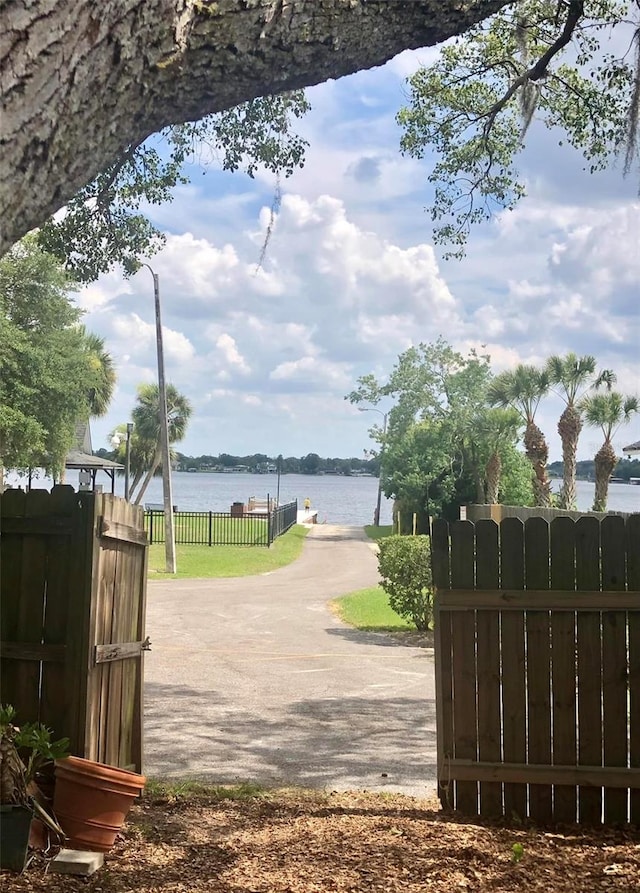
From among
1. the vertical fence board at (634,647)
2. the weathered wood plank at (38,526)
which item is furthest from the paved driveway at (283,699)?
the weathered wood plank at (38,526)

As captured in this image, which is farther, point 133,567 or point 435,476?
point 435,476

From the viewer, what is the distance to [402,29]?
3.62 m

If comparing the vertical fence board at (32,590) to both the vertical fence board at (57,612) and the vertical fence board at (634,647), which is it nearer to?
the vertical fence board at (57,612)

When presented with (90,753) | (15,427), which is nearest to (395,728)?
(90,753)

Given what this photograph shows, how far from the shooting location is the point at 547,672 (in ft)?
16.1

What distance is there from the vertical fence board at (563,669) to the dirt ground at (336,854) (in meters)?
0.21

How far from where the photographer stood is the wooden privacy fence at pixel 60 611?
182 inches

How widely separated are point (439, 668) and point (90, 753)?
190 cm

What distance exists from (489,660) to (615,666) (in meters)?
0.68

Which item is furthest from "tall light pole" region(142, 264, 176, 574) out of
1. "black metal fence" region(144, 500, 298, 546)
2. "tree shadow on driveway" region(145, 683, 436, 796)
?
"tree shadow on driveway" region(145, 683, 436, 796)

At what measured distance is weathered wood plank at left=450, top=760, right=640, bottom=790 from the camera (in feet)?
15.9

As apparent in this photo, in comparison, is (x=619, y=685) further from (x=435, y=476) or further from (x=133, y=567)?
(x=435, y=476)

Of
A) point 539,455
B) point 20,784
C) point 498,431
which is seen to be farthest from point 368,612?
point 498,431

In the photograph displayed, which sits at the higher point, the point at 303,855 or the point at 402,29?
the point at 402,29
